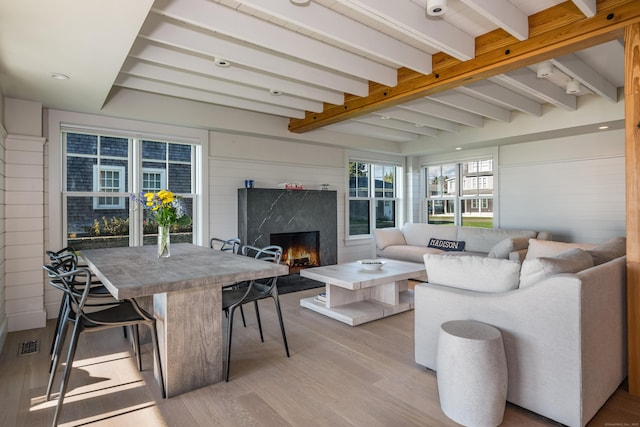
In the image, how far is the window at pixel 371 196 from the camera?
23.1 ft

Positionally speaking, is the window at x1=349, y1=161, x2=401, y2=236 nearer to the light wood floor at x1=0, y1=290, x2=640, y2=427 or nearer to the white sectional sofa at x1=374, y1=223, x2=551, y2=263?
the white sectional sofa at x1=374, y1=223, x2=551, y2=263

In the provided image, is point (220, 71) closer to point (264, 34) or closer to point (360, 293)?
point (264, 34)

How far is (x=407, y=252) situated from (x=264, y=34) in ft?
14.2

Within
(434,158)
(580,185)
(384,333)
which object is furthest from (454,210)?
(384,333)

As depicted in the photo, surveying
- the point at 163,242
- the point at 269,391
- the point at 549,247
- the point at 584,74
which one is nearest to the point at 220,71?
the point at 163,242

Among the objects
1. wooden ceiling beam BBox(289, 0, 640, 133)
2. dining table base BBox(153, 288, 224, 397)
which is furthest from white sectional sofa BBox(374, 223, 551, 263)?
dining table base BBox(153, 288, 224, 397)

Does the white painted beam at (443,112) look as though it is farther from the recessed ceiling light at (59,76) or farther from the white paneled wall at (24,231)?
the white paneled wall at (24,231)

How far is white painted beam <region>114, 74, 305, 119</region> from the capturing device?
3768 millimetres

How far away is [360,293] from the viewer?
4305 millimetres

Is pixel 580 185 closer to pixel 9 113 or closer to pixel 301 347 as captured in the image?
pixel 301 347

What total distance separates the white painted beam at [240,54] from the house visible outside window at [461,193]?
3.79 metres

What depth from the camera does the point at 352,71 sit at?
3.36m

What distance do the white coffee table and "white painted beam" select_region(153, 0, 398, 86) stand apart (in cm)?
205

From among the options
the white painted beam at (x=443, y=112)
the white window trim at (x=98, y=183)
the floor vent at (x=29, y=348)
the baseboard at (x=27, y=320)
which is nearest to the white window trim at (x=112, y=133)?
the white window trim at (x=98, y=183)
